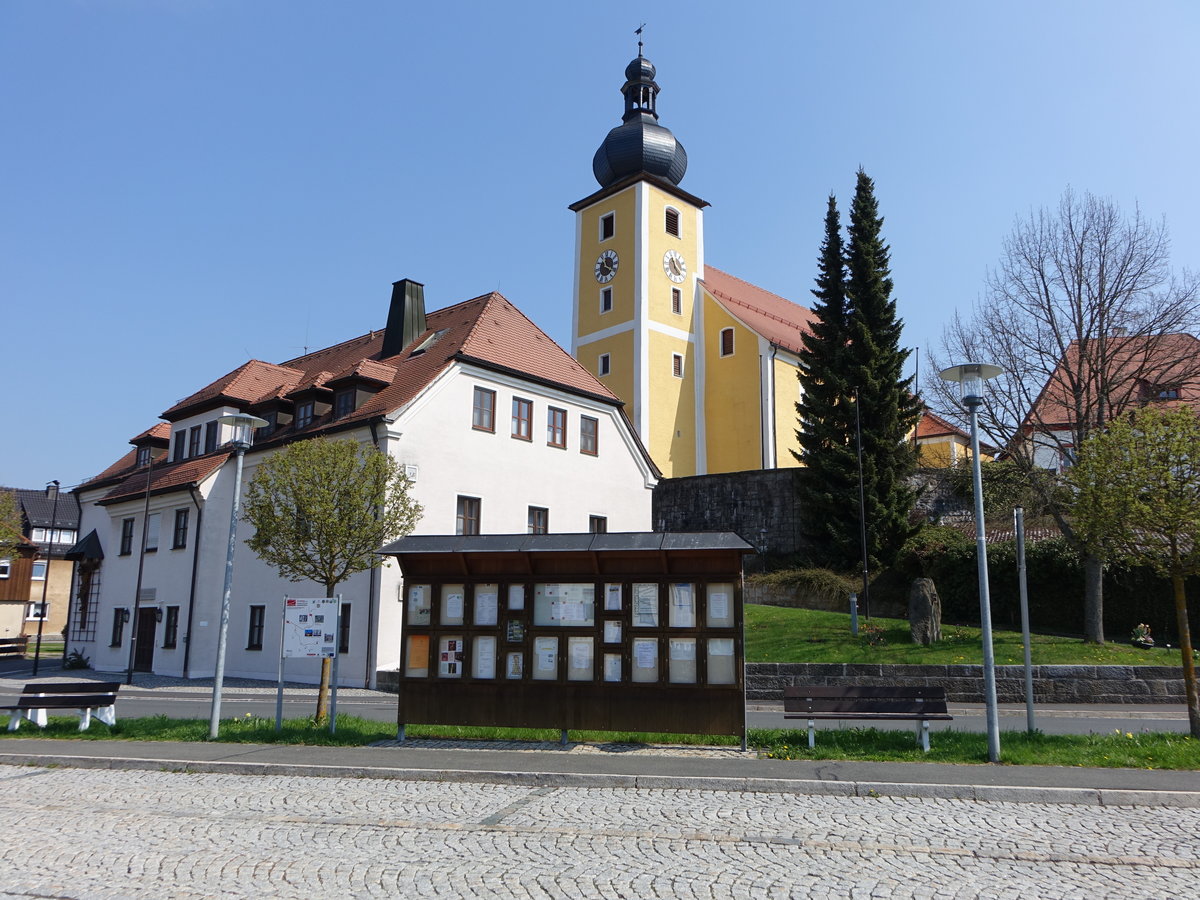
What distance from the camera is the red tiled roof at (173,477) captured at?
101 feet

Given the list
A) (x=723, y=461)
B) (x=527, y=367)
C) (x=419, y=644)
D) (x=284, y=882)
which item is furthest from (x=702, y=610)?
(x=723, y=461)

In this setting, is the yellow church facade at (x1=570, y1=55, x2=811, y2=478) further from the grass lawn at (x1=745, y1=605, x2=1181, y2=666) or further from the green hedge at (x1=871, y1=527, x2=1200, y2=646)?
the grass lawn at (x1=745, y1=605, x2=1181, y2=666)

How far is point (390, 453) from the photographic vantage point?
25.4 metres

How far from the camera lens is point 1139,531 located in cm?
1318

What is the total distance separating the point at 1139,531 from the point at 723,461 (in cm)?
3519

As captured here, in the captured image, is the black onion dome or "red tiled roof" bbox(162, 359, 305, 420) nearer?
"red tiled roof" bbox(162, 359, 305, 420)

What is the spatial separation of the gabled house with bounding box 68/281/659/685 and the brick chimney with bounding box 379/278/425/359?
0.25 feet

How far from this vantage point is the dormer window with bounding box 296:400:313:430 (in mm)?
29769

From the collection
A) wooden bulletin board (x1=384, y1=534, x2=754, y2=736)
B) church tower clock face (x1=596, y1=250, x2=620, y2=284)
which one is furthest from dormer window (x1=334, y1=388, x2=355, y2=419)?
church tower clock face (x1=596, y1=250, x2=620, y2=284)

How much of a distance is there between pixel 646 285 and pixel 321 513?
33.9 meters

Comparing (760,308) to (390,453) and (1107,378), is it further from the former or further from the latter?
(390,453)

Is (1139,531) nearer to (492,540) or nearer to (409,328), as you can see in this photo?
(492,540)

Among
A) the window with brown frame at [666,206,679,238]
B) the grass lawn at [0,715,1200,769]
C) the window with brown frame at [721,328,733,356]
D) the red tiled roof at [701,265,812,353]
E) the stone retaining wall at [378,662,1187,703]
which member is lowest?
the grass lawn at [0,715,1200,769]

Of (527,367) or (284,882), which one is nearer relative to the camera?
(284,882)
